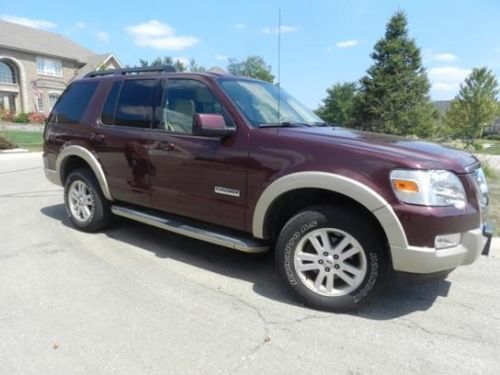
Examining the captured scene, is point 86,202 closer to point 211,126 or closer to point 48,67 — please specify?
point 211,126

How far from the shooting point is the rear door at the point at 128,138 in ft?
14.2

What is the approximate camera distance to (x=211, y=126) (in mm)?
3445

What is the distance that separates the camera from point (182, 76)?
163 inches

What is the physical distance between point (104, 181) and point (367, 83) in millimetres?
33063

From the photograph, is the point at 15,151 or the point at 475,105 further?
the point at 475,105

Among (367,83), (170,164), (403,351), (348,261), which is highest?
(367,83)

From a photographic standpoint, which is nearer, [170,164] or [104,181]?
[170,164]

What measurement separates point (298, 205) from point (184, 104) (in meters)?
1.56

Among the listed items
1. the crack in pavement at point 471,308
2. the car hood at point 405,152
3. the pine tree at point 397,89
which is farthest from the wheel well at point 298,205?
the pine tree at point 397,89

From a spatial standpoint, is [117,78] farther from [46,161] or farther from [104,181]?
[46,161]

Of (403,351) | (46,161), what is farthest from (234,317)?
(46,161)

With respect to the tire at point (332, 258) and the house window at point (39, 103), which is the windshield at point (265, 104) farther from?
the house window at point (39, 103)

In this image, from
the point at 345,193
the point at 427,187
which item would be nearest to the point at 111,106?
the point at 345,193

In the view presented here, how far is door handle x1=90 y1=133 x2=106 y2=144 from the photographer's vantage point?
4.73 metres
